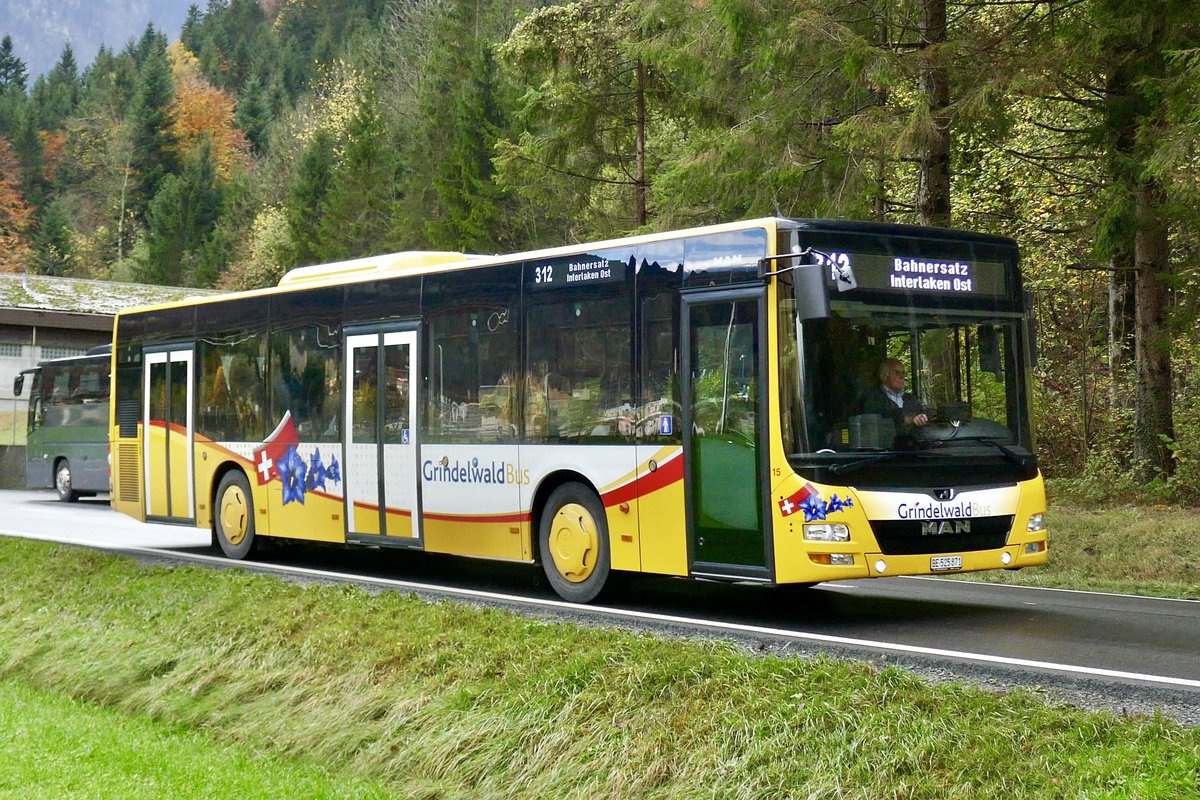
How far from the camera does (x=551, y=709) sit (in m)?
7.73

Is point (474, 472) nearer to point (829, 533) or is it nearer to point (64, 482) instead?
point (829, 533)

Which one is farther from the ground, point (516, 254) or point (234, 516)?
point (516, 254)

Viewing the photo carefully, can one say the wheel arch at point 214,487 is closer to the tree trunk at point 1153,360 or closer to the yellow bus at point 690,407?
the yellow bus at point 690,407

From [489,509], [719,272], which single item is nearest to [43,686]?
[489,509]

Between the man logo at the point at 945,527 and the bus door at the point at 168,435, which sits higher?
the bus door at the point at 168,435

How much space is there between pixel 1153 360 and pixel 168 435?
12808 mm

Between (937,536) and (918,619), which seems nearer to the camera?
(937,536)

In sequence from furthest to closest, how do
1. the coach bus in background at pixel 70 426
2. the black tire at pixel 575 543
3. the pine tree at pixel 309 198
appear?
1. the pine tree at pixel 309 198
2. the coach bus in background at pixel 70 426
3. the black tire at pixel 575 543

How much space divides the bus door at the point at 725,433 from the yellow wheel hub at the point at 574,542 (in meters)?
1.38

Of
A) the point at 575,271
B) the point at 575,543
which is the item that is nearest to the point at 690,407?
the point at 575,543

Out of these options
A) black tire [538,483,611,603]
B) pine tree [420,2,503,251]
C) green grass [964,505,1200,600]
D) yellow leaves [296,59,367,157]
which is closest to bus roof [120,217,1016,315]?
black tire [538,483,611,603]

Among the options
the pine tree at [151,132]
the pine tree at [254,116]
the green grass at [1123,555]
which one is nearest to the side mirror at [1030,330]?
the green grass at [1123,555]

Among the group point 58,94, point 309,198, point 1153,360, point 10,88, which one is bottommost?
point 1153,360

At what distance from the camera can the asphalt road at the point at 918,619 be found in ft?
27.0
